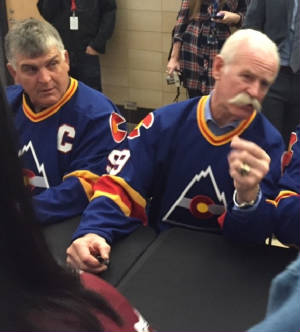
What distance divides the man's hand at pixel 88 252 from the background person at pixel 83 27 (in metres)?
2.61

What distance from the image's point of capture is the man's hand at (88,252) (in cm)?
121

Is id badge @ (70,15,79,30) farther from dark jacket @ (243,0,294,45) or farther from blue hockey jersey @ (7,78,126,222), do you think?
blue hockey jersey @ (7,78,126,222)

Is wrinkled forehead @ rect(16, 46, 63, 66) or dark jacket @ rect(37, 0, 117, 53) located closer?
wrinkled forehead @ rect(16, 46, 63, 66)

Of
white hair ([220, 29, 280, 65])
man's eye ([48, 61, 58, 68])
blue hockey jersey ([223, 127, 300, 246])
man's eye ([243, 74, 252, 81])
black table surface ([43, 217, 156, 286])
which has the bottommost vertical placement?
black table surface ([43, 217, 156, 286])

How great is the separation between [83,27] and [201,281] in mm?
2905

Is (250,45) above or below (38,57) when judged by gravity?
above

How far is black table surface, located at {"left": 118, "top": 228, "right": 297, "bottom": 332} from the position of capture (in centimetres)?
Answer: 100

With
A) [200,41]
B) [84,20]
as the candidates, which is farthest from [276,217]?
[84,20]

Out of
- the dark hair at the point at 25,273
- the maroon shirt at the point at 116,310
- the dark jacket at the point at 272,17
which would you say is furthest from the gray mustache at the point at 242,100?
the dark jacket at the point at 272,17

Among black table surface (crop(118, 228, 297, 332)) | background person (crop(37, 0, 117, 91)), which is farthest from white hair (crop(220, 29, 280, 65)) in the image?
background person (crop(37, 0, 117, 91))

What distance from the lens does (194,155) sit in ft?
5.02

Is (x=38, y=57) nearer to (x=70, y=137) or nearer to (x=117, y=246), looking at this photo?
(x=70, y=137)

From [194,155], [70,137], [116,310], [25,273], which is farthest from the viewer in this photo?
[70,137]

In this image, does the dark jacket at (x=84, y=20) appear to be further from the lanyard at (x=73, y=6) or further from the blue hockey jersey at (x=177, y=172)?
the blue hockey jersey at (x=177, y=172)
